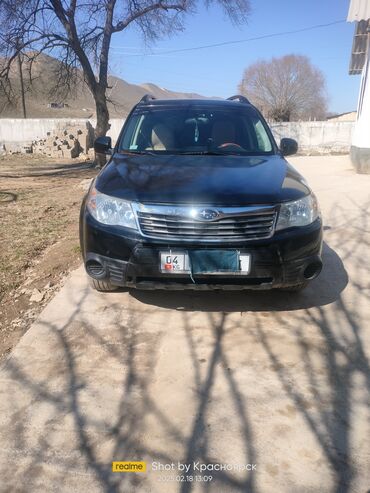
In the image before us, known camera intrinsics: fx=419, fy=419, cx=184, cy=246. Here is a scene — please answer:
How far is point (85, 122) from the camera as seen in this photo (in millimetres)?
20844

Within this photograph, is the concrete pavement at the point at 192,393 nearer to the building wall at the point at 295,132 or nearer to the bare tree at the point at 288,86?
the building wall at the point at 295,132

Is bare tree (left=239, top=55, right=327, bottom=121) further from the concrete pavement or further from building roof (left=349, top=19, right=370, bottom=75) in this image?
the concrete pavement

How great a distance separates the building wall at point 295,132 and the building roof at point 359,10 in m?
11.5

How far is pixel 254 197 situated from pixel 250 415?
1369 millimetres

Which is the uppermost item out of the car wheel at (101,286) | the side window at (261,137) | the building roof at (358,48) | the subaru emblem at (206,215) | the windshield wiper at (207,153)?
the building roof at (358,48)

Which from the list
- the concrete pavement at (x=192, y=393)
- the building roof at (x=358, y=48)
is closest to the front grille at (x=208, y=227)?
the concrete pavement at (x=192, y=393)

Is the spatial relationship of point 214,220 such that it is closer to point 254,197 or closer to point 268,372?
point 254,197

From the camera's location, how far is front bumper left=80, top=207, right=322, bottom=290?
9.05ft

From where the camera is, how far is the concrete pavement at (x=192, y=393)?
6.26 ft

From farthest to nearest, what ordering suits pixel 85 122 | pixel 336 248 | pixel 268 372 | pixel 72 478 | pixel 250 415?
pixel 85 122 < pixel 336 248 < pixel 268 372 < pixel 250 415 < pixel 72 478

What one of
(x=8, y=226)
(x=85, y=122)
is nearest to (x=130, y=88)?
(x=85, y=122)

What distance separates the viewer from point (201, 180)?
301 cm

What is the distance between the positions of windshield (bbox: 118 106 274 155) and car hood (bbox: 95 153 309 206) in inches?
12.9

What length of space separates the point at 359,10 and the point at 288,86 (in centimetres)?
3605
